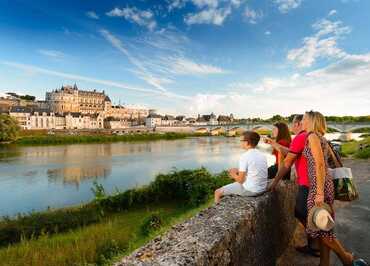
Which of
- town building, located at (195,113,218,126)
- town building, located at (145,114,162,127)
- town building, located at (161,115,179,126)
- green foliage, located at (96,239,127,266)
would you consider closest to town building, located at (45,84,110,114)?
town building, located at (145,114,162,127)

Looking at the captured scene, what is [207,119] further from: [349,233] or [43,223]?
[349,233]

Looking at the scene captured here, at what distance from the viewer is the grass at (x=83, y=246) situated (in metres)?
7.08

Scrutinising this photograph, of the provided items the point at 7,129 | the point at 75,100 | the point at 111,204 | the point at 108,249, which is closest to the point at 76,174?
the point at 111,204

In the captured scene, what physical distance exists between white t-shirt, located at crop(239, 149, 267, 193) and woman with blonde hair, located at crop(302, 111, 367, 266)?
0.64 metres

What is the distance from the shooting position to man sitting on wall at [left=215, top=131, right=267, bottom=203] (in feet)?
12.3

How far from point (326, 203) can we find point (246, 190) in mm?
960

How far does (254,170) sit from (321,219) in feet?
3.61

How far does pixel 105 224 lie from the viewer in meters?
A: 10.1

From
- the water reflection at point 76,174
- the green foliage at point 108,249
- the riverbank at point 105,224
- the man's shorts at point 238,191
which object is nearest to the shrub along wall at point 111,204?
the riverbank at point 105,224

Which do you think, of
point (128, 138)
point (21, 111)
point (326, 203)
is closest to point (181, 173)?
point (326, 203)

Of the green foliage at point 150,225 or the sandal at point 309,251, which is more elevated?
the sandal at point 309,251

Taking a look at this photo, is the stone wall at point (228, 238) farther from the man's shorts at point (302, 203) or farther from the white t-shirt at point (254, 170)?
the man's shorts at point (302, 203)

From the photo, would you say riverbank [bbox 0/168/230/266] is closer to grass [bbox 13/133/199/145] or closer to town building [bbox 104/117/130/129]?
grass [bbox 13/133/199/145]

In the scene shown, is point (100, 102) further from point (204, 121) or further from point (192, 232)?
point (192, 232)
